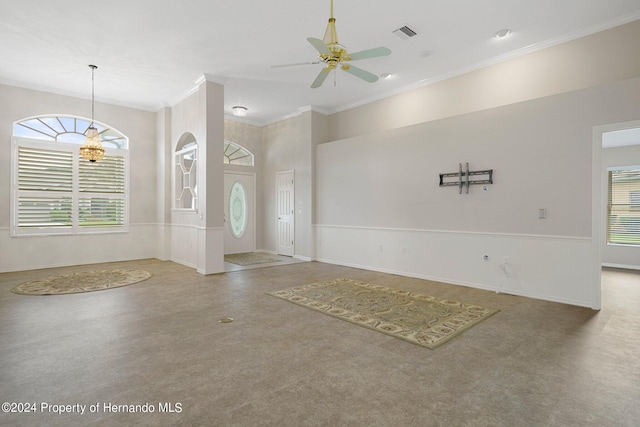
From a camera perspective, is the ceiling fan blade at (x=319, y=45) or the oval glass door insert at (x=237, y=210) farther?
the oval glass door insert at (x=237, y=210)

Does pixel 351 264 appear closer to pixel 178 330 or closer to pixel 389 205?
pixel 389 205

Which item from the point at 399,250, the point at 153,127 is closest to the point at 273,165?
the point at 153,127

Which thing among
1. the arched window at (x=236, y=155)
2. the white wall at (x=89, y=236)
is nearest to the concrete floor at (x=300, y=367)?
the white wall at (x=89, y=236)

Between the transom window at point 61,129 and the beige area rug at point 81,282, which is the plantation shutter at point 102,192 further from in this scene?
the beige area rug at point 81,282

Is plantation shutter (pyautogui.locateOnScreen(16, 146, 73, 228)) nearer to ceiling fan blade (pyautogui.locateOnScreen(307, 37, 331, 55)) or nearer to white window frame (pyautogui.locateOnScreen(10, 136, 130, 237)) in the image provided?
white window frame (pyautogui.locateOnScreen(10, 136, 130, 237))

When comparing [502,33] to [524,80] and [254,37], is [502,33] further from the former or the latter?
[254,37]

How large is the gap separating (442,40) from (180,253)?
655 cm

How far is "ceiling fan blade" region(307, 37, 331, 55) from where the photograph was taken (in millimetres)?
3052

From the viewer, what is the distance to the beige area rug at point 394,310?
10.8ft

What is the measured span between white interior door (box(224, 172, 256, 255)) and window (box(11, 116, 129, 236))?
2.38 metres

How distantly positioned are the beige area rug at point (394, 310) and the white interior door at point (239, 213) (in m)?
4.29

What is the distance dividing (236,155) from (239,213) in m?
1.62

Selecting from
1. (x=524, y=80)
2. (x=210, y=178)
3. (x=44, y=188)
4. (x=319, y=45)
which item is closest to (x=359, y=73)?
(x=319, y=45)

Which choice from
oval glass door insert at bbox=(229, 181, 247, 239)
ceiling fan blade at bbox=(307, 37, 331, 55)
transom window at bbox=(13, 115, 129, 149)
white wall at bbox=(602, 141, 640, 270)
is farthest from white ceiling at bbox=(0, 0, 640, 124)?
white wall at bbox=(602, 141, 640, 270)
